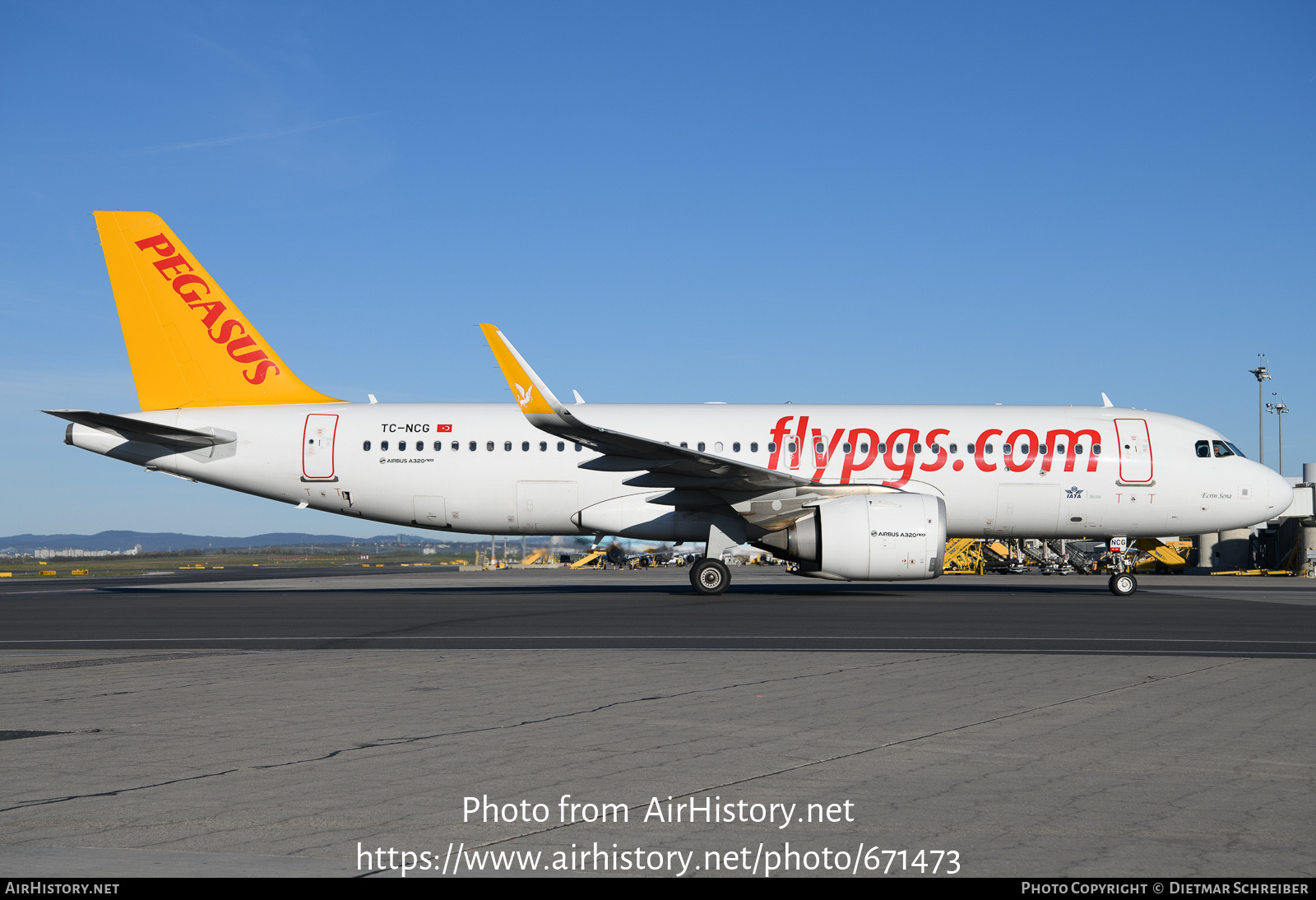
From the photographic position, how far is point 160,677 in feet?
30.3

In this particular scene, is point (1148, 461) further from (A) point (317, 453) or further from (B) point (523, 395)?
(A) point (317, 453)

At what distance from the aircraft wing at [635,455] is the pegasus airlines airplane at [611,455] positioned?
0.11m

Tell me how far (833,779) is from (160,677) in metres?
6.54

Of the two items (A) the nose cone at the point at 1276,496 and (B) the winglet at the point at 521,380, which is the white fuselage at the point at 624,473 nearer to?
(A) the nose cone at the point at 1276,496

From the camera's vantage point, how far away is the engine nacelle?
20.8 meters

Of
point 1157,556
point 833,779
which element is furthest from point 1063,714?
point 1157,556

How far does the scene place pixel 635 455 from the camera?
21.4 m

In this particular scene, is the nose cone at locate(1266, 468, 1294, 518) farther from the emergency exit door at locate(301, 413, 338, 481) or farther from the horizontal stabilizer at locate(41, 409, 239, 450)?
the horizontal stabilizer at locate(41, 409, 239, 450)

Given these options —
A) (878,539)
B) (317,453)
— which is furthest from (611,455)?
(317,453)

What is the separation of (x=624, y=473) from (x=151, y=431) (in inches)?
403

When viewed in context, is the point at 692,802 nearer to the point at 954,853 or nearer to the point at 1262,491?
the point at 954,853

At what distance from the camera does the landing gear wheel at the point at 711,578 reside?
2234 cm

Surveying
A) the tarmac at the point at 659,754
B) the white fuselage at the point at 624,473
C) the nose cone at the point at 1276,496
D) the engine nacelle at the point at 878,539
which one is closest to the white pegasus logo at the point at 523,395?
the white fuselage at the point at 624,473
